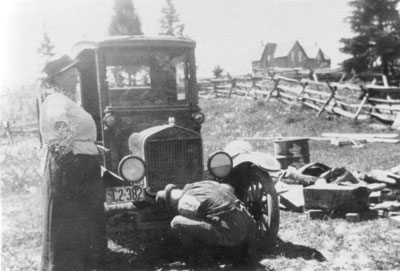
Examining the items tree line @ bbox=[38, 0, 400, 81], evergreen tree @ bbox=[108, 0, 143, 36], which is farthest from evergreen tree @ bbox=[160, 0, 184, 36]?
tree line @ bbox=[38, 0, 400, 81]

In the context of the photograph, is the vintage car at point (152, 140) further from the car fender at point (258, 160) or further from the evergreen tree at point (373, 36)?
the evergreen tree at point (373, 36)

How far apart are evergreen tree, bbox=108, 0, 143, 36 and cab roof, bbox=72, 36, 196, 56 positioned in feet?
93.8

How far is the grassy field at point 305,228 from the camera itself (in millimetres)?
4035

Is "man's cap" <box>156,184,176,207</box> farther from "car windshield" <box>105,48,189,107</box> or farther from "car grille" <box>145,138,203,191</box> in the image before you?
"car windshield" <box>105,48,189,107</box>

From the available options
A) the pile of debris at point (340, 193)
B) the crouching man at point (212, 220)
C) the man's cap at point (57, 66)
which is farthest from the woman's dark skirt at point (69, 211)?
the pile of debris at point (340, 193)

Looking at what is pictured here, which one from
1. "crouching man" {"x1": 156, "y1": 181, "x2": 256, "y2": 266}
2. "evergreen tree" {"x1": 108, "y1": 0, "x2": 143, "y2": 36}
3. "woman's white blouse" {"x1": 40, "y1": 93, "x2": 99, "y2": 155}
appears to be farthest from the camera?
"evergreen tree" {"x1": 108, "y1": 0, "x2": 143, "y2": 36}

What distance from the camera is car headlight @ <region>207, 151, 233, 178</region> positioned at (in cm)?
465

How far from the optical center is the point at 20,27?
345cm

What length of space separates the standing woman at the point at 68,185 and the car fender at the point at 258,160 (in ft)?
6.46

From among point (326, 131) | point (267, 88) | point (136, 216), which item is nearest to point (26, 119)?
point (267, 88)

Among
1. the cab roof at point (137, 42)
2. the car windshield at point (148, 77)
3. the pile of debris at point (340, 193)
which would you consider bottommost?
the pile of debris at point (340, 193)

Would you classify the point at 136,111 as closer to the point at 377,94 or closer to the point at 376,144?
the point at 376,144

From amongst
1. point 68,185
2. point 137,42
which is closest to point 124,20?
point 137,42

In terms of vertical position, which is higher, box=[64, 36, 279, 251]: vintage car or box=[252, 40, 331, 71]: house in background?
box=[252, 40, 331, 71]: house in background
